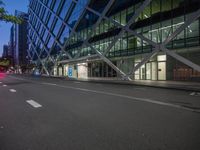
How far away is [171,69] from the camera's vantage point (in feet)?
109

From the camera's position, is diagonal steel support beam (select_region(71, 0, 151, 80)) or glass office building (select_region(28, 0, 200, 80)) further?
diagonal steel support beam (select_region(71, 0, 151, 80))

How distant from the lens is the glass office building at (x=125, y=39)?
30.0 metres

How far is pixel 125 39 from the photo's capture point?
40594 mm

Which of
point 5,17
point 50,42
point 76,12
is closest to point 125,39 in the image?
point 76,12

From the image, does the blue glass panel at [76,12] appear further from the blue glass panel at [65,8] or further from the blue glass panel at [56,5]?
the blue glass panel at [56,5]

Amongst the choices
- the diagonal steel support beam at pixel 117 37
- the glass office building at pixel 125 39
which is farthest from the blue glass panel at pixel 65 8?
the diagonal steel support beam at pixel 117 37

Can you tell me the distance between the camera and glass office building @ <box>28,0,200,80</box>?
29984 millimetres

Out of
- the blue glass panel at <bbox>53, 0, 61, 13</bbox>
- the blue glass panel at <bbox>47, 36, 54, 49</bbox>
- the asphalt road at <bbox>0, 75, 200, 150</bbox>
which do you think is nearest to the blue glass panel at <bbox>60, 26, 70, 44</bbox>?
the blue glass panel at <bbox>47, 36, 54, 49</bbox>

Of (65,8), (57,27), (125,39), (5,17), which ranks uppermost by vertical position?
(65,8)

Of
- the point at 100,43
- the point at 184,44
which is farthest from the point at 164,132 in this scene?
the point at 100,43

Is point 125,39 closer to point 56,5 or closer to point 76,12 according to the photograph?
point 76,12

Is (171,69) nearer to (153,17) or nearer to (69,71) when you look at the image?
(153,17)

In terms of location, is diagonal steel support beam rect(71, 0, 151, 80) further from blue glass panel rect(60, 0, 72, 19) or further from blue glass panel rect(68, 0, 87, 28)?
blue glass panel rect(60, 0, 72, 19)

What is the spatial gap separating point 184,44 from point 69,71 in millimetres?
35207
